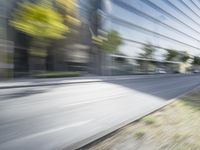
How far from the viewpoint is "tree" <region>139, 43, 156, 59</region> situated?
4148 cm

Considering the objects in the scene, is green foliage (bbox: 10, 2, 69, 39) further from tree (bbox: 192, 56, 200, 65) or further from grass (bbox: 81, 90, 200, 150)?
tree (bbox: 192, 56, 200, 65)

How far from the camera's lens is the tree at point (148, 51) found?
41.5 meters

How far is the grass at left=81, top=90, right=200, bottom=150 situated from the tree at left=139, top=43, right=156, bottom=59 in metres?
32.6

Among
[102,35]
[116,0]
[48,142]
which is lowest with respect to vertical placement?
[48,142]

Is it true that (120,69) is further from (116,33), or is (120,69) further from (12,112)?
(12,112)

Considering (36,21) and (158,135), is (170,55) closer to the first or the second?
(36,21)

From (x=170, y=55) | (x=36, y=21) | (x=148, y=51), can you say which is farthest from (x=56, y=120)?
(x=170, y=55)

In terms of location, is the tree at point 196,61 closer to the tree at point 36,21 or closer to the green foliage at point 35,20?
the tree at point 36,21

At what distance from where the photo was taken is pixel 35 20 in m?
20.6

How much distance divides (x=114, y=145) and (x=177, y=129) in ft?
6.96

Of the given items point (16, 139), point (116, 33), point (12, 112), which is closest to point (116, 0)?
point (116, 33)

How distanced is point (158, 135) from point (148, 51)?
3599 cm

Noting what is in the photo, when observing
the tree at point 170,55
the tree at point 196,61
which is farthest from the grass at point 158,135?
the tree at point 196,61

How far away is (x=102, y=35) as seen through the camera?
31469 millimetres
